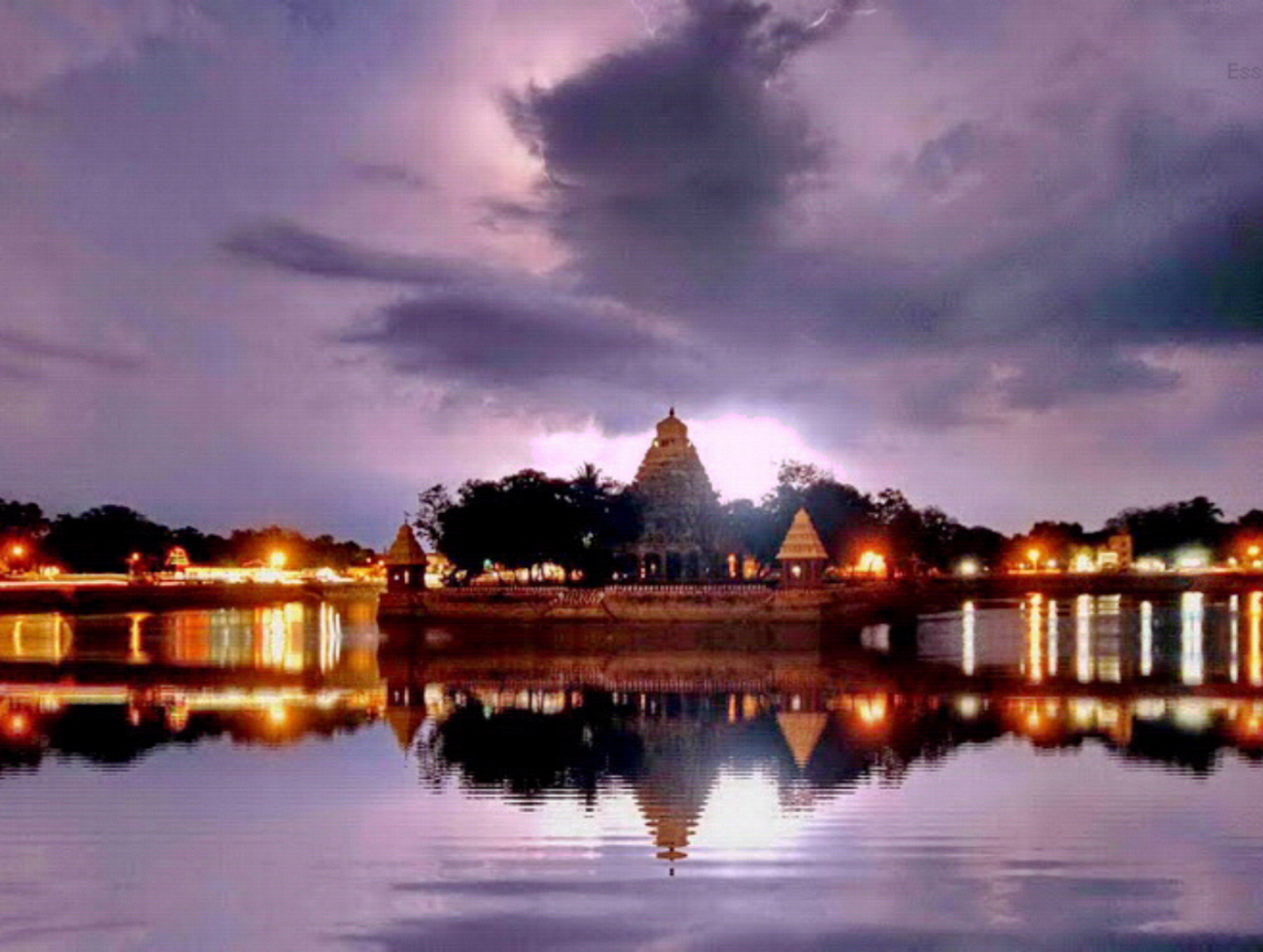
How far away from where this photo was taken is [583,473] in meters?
80.3

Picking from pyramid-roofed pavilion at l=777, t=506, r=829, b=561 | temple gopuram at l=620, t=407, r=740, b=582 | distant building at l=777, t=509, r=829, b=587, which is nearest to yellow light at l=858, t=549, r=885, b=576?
temple gopuram at l=620, t=407, r=740, b=582

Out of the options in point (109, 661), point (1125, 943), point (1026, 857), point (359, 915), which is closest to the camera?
point (1125, 943)

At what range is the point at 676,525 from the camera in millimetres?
75812

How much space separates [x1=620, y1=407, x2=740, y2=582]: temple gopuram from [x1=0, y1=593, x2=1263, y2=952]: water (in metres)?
35.0

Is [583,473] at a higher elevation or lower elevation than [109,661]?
higher

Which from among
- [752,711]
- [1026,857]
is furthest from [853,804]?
[752,711]

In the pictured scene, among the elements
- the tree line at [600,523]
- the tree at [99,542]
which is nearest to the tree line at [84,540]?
the tree at [99,542]

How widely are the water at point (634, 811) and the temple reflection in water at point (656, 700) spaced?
0.17 metres

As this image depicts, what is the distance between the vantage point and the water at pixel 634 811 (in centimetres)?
1268

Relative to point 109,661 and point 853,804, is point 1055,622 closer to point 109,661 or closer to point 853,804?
point 109,661

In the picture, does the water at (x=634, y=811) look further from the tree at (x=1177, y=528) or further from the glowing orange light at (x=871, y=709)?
the tree at (x=1177, y=528)

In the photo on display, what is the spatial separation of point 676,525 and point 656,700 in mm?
42401

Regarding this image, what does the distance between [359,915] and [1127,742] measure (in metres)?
16.3

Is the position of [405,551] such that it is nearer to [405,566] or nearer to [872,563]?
[405,566]
